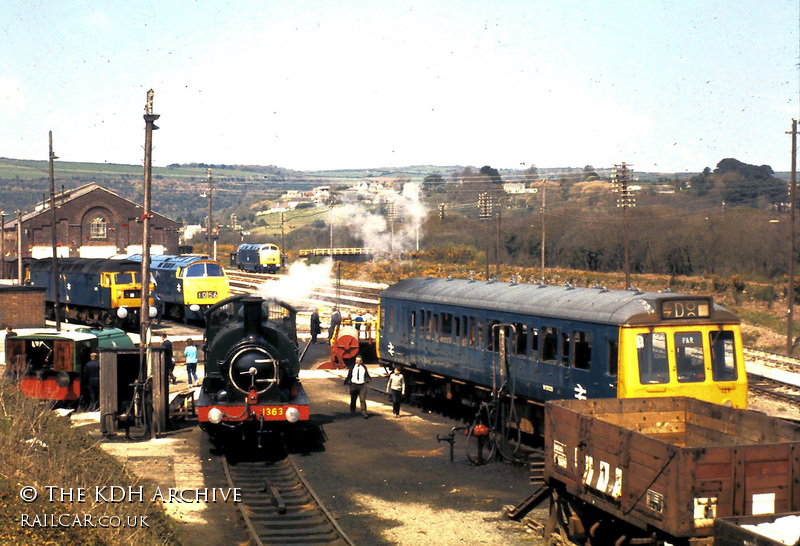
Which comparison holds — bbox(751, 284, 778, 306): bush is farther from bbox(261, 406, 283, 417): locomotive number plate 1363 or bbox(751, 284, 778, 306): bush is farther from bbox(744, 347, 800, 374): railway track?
bbox(261, 406, 283, 417): locomotive number plate 1363

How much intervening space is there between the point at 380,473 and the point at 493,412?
4224 millimetres

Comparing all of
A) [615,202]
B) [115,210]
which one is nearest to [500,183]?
[615,202]

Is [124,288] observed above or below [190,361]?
above

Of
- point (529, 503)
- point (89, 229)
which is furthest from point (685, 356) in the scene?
point (89, 229)

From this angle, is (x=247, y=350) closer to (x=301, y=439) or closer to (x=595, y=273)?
(x=301, y=439)

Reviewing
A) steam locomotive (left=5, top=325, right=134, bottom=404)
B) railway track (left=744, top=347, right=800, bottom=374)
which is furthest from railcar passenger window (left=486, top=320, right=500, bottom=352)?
railway track (left=744, top=347, right=800, bottom=374)

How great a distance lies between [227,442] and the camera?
63.3ft

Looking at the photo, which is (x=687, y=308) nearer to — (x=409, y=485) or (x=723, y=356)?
(x=723, y=356)

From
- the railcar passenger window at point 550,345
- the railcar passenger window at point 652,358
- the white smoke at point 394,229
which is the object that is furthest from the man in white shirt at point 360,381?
the white smoke at point 394,229

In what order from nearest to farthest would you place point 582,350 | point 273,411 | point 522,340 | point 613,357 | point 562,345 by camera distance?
point 613,357 → point 582,350 → point 273,411 → point 562,345 → point 522,340

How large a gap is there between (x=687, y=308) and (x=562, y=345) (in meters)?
2.77

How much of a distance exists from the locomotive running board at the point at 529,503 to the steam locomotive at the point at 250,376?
207 inches

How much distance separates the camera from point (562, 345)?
17672 mm

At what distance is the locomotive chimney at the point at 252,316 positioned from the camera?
57.2ft
